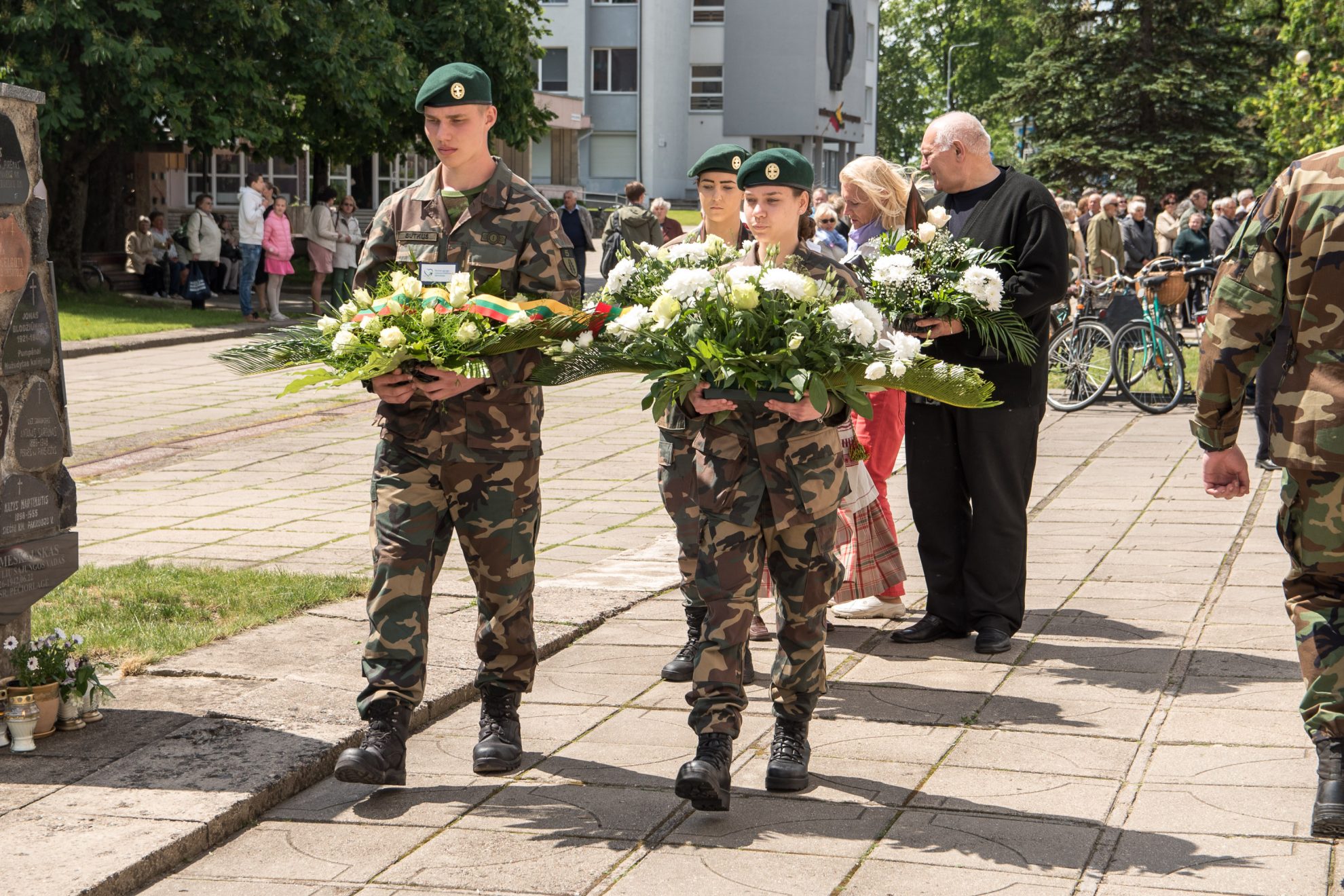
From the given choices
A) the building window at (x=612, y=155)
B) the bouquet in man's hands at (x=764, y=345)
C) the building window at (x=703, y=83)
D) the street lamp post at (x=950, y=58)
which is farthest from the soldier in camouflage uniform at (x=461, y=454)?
the street lamp post at (x=950, y=58)

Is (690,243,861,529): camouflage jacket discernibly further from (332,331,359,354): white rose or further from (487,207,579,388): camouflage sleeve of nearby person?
(332,331,359,354): white rose

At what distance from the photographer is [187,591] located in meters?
7.21

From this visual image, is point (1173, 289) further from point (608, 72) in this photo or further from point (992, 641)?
point (608, 72)

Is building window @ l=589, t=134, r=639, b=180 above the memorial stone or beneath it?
above

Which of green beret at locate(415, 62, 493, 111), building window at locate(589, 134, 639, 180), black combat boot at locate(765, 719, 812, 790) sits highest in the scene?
building window at locate(589, 134, 639, 180)

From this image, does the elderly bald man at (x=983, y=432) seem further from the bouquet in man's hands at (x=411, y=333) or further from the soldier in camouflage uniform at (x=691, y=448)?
the bouquet in man's hands at (x=411, y=333)

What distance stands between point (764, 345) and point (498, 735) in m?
1.52

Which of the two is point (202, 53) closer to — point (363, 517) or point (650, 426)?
point (650, 426)

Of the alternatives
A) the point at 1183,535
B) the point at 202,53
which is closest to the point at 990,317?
the point at 1183,535

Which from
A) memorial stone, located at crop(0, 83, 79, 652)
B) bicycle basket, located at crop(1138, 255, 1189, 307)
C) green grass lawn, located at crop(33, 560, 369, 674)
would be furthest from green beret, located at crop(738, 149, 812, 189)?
bicycle basket, located at crop(1138, 255, 1189, 307)

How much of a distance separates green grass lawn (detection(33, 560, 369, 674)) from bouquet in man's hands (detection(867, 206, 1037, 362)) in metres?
2.46

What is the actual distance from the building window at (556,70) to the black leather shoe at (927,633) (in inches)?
2375

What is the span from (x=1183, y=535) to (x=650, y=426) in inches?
235

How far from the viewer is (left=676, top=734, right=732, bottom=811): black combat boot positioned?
456 centimetres
